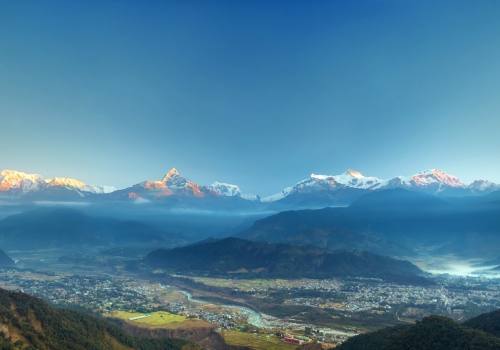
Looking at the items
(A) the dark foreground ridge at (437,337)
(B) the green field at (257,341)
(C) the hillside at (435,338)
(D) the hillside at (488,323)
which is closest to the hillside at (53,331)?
(B) the green field at (257,341)

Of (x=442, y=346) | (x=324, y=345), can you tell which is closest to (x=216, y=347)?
(x=324, y=345)

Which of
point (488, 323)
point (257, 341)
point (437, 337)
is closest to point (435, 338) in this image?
point (437, 337)

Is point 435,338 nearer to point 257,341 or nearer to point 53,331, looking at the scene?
point 257,341

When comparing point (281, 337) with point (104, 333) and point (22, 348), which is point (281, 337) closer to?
point (104, 333)

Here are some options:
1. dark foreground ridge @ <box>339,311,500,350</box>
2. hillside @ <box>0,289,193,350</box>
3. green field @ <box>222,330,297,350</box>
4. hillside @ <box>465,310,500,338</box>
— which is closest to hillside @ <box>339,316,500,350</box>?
dark foreground ridge @ <box>339,311,500,350</box>

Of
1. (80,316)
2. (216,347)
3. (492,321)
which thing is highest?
(492,321)

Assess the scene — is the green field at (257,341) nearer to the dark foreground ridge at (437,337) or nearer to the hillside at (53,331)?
the hillside at (53,331)
